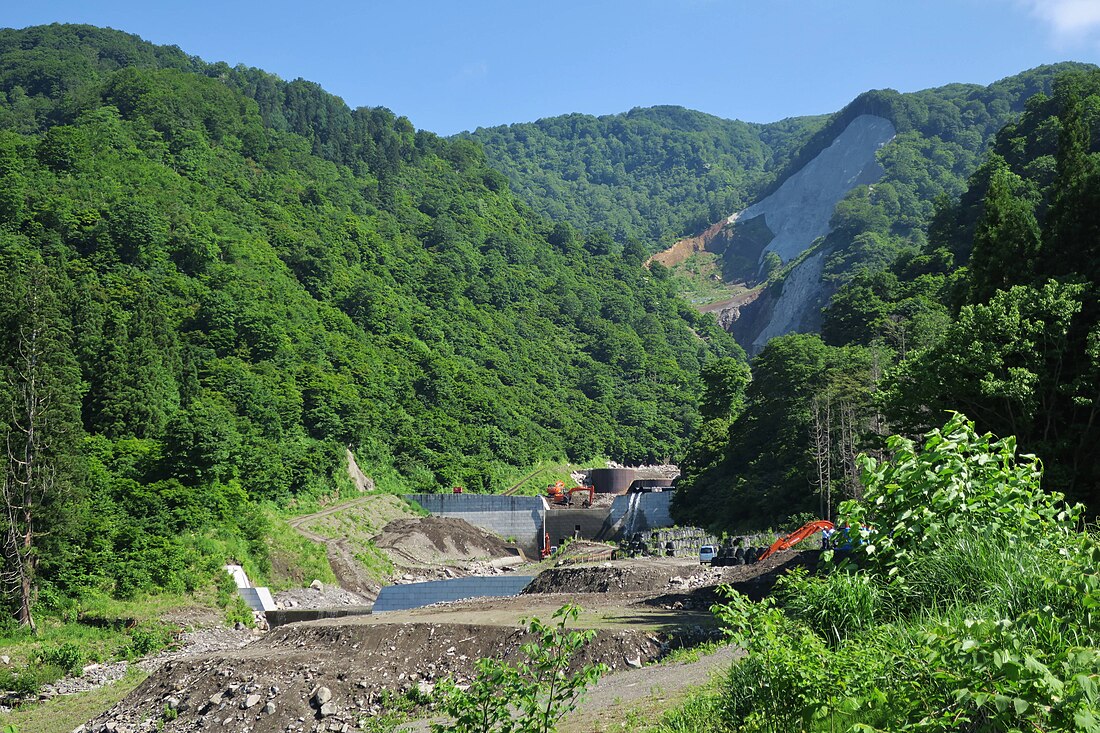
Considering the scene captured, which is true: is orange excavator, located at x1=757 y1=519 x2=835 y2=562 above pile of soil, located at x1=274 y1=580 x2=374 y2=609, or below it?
above

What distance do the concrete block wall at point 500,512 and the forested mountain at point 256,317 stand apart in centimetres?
585

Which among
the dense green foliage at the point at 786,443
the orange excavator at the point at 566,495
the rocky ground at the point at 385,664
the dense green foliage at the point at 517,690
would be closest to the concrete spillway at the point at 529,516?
the orange excavator at the point at 566,495

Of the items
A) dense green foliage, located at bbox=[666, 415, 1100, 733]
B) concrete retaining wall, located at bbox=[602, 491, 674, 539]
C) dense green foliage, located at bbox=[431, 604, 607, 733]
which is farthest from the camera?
concrete retaining wall, located at bbox=[602, 491, 674, 539]

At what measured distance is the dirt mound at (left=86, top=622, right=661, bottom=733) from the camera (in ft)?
67.6

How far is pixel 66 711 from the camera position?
2583cm

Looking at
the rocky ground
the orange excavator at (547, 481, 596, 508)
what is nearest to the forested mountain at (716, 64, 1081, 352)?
the orange excavator at (547, 481, 596, 508)

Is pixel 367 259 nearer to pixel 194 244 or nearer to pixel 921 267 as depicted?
pixel 194 244

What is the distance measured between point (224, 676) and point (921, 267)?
7379 cm

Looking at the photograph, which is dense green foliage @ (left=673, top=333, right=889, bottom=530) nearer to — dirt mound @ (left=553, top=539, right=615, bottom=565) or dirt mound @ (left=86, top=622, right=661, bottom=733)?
dirt mound @ (left=553, top=539, right=615, bottom=565)

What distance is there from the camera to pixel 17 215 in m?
81.5

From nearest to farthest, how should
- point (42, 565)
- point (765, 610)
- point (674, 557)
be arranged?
point (765, 610), point (42, 565), point (674, 557)

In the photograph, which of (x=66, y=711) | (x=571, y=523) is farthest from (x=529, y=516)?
(x=66, y=711)

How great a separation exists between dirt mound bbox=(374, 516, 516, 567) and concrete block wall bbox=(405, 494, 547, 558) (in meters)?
2.26

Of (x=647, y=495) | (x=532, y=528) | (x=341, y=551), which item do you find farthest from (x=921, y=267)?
(x=341, y=551)
